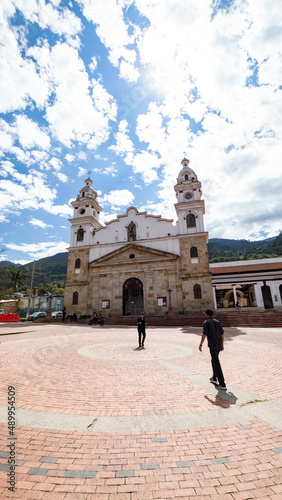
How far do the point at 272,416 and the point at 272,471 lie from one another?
134 centimetres

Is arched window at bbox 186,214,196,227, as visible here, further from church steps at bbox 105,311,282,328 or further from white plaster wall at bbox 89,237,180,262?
church steps at bbox 105,311,282,328

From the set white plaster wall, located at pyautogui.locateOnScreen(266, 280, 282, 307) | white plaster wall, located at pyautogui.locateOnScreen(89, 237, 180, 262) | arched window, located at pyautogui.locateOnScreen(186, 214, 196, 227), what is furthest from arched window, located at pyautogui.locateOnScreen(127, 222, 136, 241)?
white plaster wall, located at pyautogui.locateOnScreen(266, 280, 282, 307)

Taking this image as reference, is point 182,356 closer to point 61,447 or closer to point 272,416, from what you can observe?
point 272,416

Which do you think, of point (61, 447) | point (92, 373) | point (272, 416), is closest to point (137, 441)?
point (61, 447)

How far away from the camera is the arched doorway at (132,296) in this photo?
27.5 meters

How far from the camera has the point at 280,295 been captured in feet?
100

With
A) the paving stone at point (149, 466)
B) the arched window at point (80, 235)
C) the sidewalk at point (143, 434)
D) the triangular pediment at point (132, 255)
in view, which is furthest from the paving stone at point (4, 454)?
the arched window at point (80, 235)

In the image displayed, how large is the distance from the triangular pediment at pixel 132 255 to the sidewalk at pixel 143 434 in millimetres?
21322

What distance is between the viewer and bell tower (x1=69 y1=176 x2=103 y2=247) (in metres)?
32.0

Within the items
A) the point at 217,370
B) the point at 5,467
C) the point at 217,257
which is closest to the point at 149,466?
the point at 5,467

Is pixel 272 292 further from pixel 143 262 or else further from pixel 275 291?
pixel 143 262

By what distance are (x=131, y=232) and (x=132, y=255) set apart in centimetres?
369

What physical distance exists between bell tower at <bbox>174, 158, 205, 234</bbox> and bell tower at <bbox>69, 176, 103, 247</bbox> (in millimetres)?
12426

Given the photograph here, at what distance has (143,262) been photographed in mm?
27516
